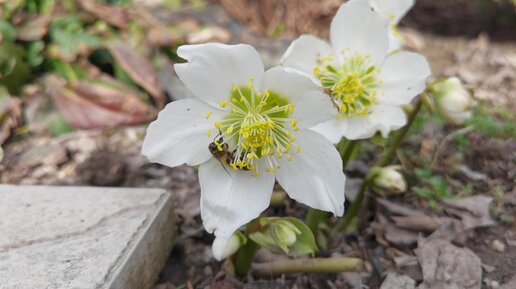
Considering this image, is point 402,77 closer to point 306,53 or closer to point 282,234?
point 306,53

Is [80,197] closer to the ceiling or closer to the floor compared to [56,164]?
closer to the ceiling

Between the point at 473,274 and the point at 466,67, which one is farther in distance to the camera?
the point at 466,67

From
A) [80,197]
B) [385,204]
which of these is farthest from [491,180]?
[80,197]

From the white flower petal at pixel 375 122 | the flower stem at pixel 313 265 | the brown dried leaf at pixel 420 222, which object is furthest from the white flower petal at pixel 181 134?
the brown dried leaf at pixel 420 222

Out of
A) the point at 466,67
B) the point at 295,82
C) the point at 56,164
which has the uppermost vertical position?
the point at 295,82

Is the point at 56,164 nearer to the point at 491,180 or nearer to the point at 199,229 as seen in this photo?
the point at 199,229

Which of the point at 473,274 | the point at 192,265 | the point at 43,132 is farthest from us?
the point at 43,132

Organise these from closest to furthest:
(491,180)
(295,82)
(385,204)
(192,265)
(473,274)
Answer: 1. (295,82)
2. (473,274)
3. (192,265)
4. (385,204)
5. (491,180)
